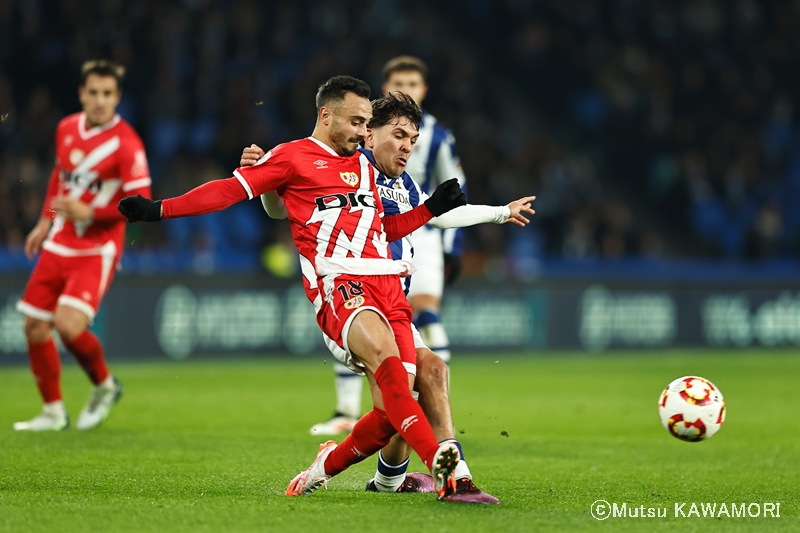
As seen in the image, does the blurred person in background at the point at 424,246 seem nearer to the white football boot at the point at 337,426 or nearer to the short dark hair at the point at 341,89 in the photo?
the white football boot at the point at 337,426

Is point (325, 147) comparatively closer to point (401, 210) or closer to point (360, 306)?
point (401, 210)

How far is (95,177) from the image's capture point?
26.9ft

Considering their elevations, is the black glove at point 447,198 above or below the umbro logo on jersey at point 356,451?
above

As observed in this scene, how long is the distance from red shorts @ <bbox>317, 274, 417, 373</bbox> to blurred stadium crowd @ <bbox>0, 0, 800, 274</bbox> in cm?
962

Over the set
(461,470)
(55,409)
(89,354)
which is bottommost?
(55,409)

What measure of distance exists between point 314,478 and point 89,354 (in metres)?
3.58

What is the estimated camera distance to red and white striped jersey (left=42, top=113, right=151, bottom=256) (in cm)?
815

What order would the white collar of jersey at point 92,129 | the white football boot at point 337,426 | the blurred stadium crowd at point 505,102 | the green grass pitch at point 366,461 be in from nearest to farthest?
the green grass pitch at point 366,461 → the white football boot at point 337,426 → the white collar of jersey at point 92,129 → the blurred stadium crowd at point 505,102

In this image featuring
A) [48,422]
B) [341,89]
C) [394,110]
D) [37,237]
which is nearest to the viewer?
[341,89]

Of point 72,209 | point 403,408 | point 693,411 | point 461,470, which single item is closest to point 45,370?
point 72,209

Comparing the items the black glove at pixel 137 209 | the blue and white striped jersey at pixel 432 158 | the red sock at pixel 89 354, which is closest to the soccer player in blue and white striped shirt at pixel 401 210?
the black glove at pixel 137 209

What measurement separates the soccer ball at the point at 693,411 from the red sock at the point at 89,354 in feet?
13.4

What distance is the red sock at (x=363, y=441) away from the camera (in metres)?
4.88

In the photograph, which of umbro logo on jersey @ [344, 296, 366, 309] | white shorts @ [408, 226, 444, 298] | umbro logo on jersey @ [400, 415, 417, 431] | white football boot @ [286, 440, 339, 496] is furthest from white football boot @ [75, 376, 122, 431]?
umbro logo on jersey @ [400, 415, 417, 431]
